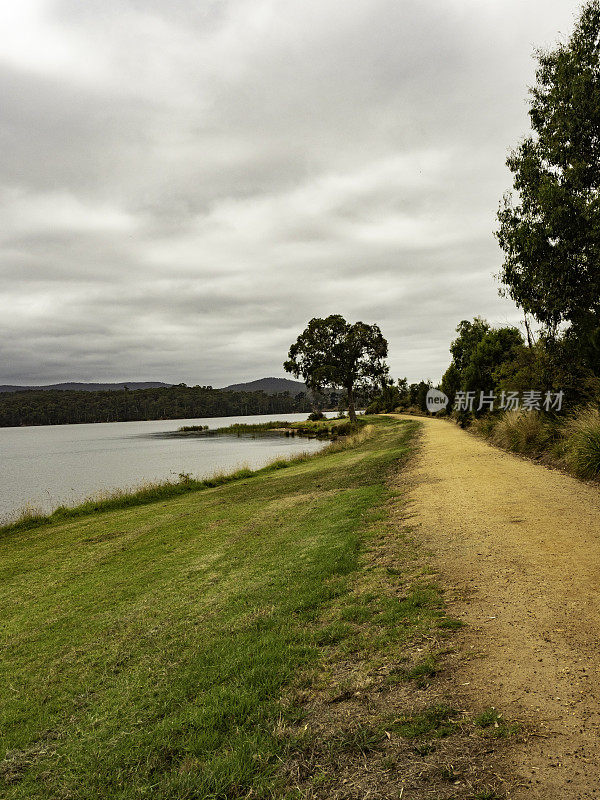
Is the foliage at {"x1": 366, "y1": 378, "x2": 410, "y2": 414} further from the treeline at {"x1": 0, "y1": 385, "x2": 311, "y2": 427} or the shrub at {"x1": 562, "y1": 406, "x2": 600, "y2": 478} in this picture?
the treeline at {"x1": 0, "y1": 385, "x2": 311, "y2": 427}

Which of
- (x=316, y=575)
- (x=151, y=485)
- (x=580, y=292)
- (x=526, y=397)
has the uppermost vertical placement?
(x=580, y=292)

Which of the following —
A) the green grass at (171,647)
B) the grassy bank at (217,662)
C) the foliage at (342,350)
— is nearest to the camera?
the grassy bank at (217,662)

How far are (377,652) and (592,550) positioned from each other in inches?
152

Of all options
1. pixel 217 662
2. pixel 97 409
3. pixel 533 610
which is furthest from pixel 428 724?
pixel 97 409

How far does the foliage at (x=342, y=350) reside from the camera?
5034 centimetres

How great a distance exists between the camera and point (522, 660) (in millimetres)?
3844

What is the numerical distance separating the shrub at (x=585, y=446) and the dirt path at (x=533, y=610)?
2.70 ft

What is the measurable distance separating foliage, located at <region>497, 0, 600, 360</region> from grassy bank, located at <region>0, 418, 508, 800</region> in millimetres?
9451

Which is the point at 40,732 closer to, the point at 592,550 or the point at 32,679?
the point at 32,679

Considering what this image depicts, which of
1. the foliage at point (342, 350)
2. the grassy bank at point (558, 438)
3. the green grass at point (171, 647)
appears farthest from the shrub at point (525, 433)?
the foliage at point (342, 350)

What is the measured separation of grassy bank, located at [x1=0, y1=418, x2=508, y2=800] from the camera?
128 inches

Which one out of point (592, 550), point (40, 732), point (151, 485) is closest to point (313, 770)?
point (40, 732)

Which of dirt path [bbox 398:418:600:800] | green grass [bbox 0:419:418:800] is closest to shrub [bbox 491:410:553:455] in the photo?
dirt path [bbox 398:418:600:800]

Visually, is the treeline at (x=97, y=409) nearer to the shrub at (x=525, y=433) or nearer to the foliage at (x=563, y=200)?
the shrub at (x=525, y=433)
